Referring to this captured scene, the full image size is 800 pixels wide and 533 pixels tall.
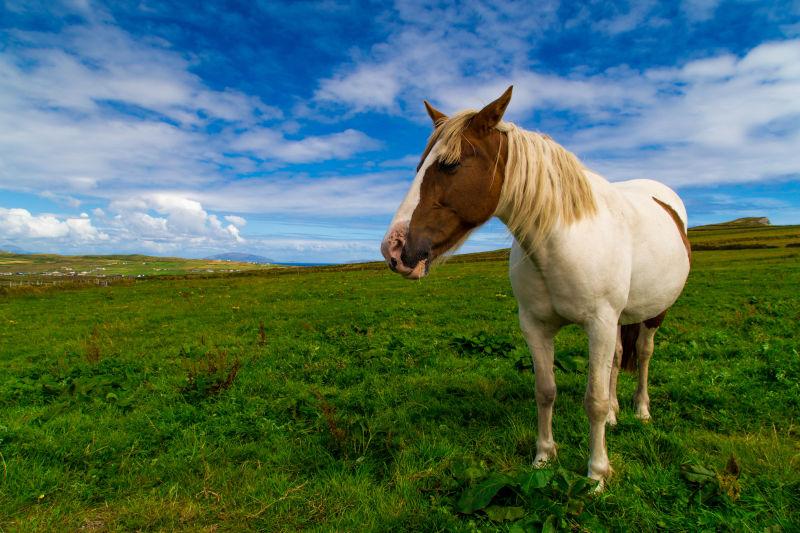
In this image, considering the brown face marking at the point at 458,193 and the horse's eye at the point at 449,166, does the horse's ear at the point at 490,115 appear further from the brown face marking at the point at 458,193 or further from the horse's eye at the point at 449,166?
the horse's eye at the point at 449,166

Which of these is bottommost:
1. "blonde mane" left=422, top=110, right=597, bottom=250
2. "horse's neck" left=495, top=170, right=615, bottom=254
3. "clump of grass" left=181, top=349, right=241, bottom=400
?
"clump of grass" left=181, top=349, right=241, bottom=400

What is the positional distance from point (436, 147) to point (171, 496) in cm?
391

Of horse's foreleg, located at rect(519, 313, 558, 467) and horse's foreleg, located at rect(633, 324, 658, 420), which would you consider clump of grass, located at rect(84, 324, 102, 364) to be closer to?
horse's foreleg, located at rect(519, 313, 558, 467)

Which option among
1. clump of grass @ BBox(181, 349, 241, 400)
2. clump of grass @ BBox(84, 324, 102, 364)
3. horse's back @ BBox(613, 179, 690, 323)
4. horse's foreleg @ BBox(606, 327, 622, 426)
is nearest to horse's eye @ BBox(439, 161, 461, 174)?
horse's back @ BBox(613, 179, 690, 323)

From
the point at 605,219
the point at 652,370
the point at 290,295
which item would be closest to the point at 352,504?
the point at 605,219

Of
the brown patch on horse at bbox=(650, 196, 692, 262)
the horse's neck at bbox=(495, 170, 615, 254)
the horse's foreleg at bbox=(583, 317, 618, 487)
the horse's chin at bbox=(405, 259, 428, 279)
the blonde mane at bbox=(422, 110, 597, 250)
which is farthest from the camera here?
the brown patch on horse at bbox=(650, 196, 692, 262)

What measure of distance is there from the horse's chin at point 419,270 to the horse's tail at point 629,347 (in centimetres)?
410

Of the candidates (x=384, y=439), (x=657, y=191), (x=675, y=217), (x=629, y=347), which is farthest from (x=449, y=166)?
(x=629, y=347)

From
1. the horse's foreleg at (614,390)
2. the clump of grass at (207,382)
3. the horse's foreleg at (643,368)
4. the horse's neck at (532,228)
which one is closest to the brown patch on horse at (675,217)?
the horse's foreleg at (643,368)

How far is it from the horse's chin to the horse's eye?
2.40 ft

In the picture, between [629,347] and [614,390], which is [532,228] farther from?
[629,347]

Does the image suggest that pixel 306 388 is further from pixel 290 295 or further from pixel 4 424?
pixel 290 295

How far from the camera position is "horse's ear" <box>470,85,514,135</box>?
9.92 feet

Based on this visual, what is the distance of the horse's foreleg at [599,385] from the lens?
3.57 metres
